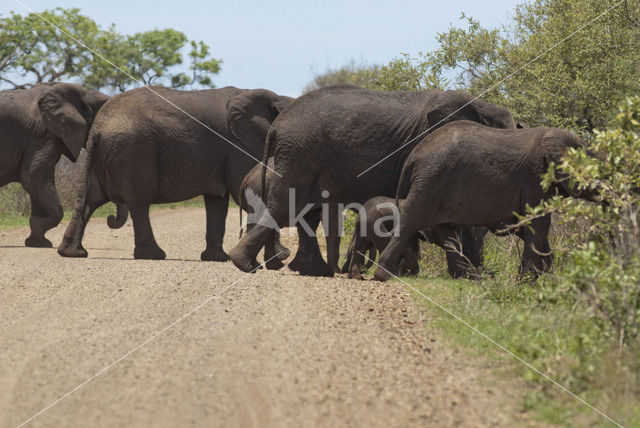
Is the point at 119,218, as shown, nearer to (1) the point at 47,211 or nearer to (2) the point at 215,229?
(1) the point at 47,211

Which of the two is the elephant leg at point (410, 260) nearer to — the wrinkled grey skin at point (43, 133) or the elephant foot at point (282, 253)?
the elephant foot at point (282, 253)

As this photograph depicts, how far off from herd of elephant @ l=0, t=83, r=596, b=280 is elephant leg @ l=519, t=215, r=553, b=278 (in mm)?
15

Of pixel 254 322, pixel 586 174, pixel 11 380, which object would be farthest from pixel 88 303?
pixel 586 174

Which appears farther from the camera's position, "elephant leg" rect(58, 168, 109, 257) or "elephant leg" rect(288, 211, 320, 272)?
"elephant leg" rect(58, 168, 109, 257)

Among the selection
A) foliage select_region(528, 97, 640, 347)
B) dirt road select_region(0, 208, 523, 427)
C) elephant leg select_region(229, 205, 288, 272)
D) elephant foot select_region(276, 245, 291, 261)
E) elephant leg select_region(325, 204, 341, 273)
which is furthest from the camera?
elephant foot select_region(276, 245, 291, 261)

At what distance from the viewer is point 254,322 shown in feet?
23.6

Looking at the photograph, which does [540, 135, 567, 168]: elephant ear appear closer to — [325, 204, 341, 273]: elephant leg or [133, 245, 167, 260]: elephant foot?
[325, 204, 341, 273]: elephant leg

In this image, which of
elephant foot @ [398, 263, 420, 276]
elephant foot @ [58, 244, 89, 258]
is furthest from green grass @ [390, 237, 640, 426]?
elephant foot @ [58, 244, 89, 258]

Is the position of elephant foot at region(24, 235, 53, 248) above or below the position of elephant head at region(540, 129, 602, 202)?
below

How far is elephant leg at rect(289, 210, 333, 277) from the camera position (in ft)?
37.8

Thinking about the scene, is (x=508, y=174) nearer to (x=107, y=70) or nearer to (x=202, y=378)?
(x=202, y=378)

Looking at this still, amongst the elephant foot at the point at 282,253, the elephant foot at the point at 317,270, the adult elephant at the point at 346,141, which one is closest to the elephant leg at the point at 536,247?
the adult elephant at the point at 346,141

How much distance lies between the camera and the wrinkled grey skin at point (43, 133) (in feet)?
49.3

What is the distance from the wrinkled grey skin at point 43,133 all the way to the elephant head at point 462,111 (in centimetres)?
678
